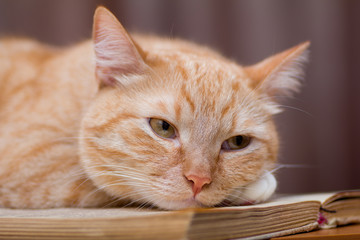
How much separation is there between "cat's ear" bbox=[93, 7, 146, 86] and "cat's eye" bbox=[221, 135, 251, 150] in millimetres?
469

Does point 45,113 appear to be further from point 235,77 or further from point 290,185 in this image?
point 290,185

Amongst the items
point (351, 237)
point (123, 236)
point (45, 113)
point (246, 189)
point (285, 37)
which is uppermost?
point (285, 37)

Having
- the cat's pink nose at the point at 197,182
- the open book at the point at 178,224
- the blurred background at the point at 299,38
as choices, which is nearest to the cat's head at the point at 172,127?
the cat's pink nose at the point at 197,182

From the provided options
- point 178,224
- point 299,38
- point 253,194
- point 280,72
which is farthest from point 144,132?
point 299,38

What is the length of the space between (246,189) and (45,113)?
3.34 ft

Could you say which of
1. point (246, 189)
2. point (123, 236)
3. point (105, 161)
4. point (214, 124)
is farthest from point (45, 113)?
point (123, 236)

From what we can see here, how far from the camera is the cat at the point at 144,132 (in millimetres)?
1452

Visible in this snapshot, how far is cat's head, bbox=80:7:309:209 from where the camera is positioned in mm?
1421

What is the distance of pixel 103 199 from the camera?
1685 millimetres

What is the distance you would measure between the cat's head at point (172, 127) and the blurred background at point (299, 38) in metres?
1.42

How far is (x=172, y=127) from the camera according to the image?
5.00ft

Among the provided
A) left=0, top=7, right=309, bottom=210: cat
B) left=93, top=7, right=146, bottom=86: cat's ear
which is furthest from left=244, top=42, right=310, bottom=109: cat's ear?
left=93, top=7, right=146, bottom=86: cat's ear

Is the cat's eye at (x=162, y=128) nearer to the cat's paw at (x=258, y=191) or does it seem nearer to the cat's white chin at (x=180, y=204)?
the cat's white chin at (x=180, y=204)

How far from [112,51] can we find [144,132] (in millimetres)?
381
